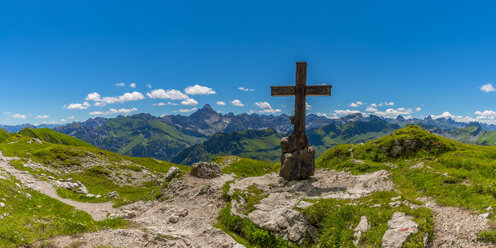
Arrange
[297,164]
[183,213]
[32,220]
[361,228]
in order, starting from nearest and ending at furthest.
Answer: [361,228], [32,220], [183,213], [297,164]

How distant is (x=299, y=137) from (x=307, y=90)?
4887mm

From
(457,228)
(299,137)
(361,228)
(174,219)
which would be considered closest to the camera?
(457,228)

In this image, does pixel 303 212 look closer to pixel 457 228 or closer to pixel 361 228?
pixel 361 228

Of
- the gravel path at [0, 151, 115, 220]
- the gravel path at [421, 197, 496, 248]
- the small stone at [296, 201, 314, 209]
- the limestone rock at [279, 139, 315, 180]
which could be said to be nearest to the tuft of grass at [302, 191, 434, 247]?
the gravel path at [421, 197, 496, 248]

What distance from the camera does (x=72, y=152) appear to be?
5516cm

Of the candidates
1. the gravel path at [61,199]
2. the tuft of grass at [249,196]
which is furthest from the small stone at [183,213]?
the gravel path at [61,199]

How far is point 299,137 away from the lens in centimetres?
2409

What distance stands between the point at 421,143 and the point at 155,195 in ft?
109

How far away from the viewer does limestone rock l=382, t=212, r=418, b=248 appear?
985cm

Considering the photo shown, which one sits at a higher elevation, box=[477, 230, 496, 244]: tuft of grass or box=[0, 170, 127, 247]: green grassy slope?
box=[477, 230, 496, 244]: tuft of grass

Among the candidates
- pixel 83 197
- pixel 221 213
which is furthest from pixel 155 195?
pixel 221 213

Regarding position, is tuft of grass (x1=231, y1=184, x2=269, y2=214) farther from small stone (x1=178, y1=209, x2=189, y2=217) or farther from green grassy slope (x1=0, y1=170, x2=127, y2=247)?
green grassy slope (x1=0, y1=170, x2=127, y2=247)

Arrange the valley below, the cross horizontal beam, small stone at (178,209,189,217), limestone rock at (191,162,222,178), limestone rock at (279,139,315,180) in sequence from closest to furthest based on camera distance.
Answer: the valley below
small stone at (178,209,189,217)
the cross horizontal beam
limestone rock at (279,139,315,180)
limestone rock at (191,162,222,178)

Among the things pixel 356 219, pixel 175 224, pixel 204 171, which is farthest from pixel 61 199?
pixel 356 219
